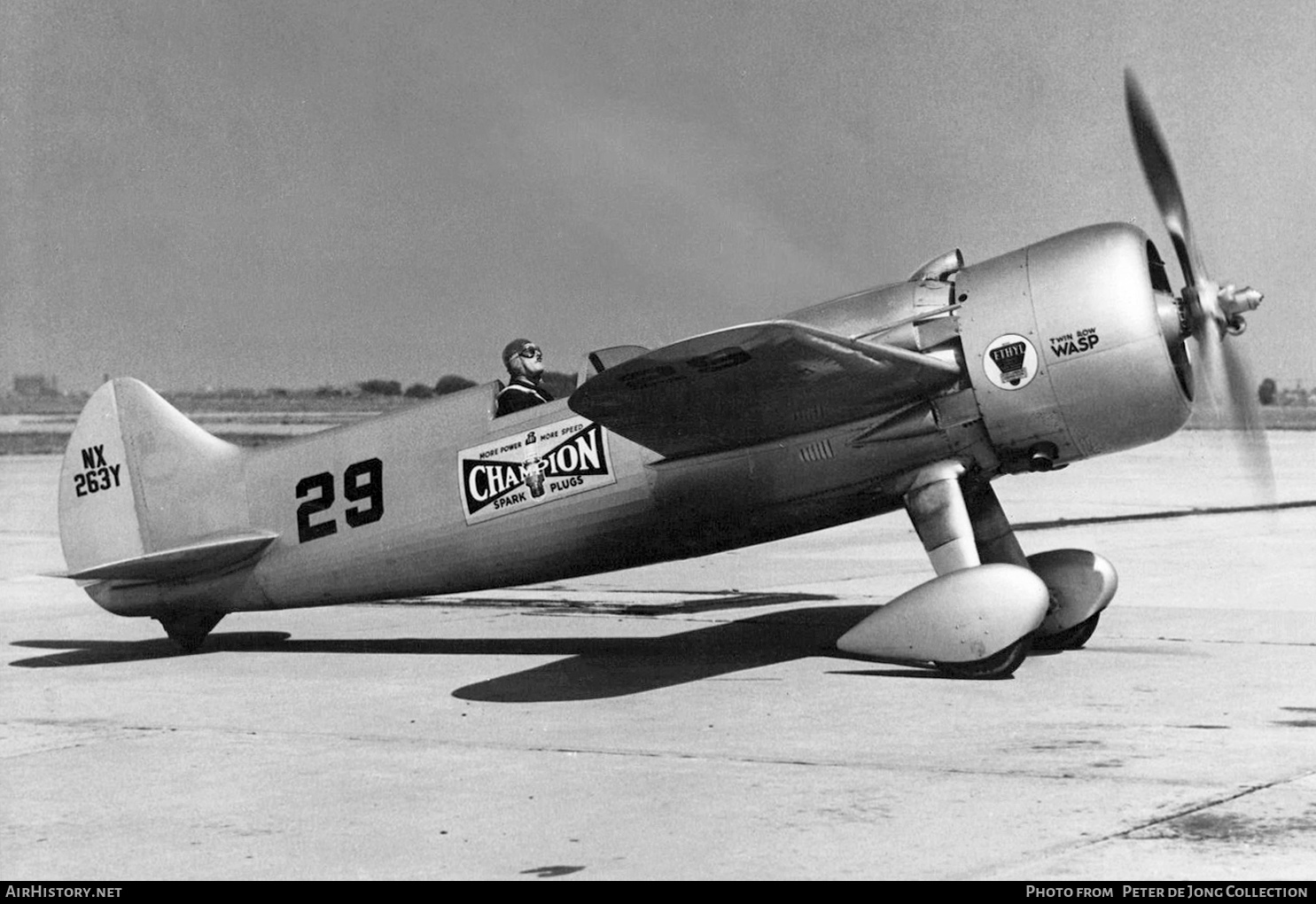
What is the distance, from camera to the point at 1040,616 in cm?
823

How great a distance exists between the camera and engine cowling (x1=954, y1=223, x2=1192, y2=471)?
336 inches

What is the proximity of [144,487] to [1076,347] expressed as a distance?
6.29 metres

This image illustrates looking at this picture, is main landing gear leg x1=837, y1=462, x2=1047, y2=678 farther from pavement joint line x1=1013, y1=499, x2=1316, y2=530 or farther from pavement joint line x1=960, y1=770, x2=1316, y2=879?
pavement joint line x1=1013, y1=499, x2=1316, y2=530

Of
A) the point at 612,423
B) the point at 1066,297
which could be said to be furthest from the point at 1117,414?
the point at 612,423

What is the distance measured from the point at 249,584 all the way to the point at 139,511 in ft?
3.54

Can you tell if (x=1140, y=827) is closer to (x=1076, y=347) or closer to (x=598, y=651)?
(x=1076, y=347)

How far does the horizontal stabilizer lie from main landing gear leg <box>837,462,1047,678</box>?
4.06 metres

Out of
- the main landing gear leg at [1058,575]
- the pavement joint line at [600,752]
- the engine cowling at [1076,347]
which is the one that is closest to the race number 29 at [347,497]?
the pavement joint line at [600,752]

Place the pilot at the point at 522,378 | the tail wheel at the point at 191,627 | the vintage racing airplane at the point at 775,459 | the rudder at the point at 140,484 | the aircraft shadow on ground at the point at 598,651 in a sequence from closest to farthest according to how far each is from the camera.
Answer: the vintage racing airplane at the point at 775,459 → the aircraft shadow on ground at the point at 598,651 → the pilot at the point at 522,378 → the tail wheel at the point at 191,627 → the rudder at the point at 140,484

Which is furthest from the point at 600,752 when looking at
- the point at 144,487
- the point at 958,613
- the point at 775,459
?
the point at 144,487

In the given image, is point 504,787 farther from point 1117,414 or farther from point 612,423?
point 1117,414

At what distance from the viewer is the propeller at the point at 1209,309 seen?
9.00 metres

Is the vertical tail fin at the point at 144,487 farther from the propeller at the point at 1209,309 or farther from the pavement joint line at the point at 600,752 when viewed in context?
the propeller at the point at 1209,309

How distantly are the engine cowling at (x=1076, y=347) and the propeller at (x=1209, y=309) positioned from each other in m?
0.28
